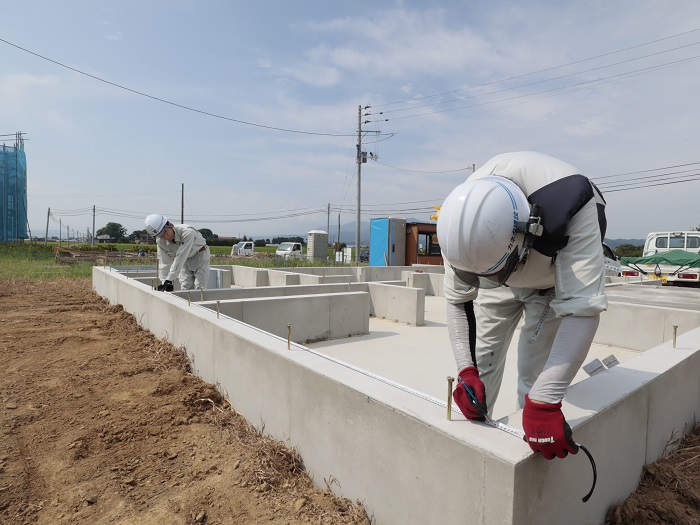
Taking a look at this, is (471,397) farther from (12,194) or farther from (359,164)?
(12,194)

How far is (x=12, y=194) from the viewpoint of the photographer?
30.1 metres

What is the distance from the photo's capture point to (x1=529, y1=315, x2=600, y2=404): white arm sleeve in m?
1.52

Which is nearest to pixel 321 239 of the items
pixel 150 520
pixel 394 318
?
pixel 394 318

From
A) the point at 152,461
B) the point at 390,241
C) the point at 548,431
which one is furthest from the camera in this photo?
the point at 390,241

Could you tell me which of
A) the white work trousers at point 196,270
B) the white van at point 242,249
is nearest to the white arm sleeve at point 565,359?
the white work trousers at point 196,270

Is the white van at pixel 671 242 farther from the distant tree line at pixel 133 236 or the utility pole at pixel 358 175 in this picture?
the distant tree line at pixel 133 236

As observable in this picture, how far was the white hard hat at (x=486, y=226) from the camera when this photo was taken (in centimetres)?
160

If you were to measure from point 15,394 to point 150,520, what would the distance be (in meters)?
2.41

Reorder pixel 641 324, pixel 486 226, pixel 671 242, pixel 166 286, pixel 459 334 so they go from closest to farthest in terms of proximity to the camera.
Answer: pixel 486 226 < pixel 459 334 < pixel 641 324 < pixel 166 286 < pixel 671 242

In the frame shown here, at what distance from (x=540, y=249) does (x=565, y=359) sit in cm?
43

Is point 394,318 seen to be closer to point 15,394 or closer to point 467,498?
point 15,394

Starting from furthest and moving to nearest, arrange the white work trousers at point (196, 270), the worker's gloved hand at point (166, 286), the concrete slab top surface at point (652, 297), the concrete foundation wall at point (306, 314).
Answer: the white work trousers at point (196, 270), the concrete slab top surface at point (652, 297), the worker's gloved hand at point (166, 286), the concrete foundation wall at point (306, 314)

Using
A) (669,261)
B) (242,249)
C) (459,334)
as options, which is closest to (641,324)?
(459,334)

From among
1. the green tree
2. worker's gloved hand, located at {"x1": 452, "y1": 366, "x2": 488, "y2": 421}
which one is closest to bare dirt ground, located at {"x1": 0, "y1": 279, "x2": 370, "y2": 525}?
worker's gloved hand, located at {"x1": 452, "y1": 366, "x2": 488, "y2": 421}
